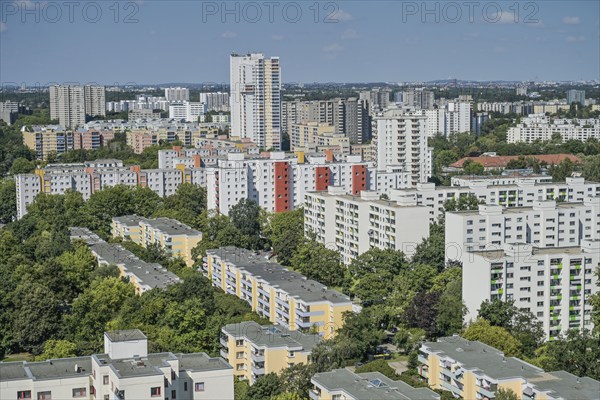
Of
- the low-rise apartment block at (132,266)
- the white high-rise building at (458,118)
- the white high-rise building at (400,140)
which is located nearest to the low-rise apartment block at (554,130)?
the white high-rise building at (458,118)

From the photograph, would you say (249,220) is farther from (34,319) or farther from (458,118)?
(458,118)

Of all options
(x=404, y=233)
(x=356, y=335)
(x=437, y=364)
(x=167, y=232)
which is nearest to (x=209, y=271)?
(x=167, y=232)

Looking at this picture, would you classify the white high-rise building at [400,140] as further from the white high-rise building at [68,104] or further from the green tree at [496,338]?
the white high-rise building at [68,104]

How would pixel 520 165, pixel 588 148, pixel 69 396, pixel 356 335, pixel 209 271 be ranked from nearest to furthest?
pixel 69 396
pixel 356 335
pixel 209 271
pixel 520 165
pixel 588 148

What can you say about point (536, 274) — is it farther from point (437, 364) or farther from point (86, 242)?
point (86, 242)

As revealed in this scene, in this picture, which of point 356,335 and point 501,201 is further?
point 501,201

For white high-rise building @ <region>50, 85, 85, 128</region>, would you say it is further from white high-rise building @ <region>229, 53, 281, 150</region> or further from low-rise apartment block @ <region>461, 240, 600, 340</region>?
low-rise apartment block @ <region>461, 240, 600, 340</region>

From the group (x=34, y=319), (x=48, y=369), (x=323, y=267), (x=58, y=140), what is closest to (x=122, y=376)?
(x=48, y=369)
